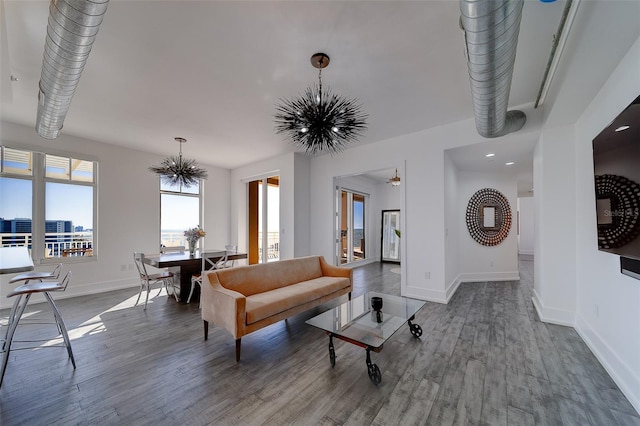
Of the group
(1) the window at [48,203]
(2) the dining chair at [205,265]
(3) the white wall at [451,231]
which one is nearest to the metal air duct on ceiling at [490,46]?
(3) the white wall at [451,231]

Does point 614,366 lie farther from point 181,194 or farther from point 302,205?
point 181,194

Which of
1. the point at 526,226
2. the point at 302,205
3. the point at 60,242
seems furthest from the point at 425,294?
the point at 526,226

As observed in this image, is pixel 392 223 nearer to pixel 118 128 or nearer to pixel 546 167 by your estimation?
pixel 546 167

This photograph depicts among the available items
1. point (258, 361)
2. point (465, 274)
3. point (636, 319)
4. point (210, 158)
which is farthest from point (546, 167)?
point (210, 158)

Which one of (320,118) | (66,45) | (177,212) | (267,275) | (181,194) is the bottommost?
(267,275)

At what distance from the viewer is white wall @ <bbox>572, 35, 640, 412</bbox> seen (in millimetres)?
1908

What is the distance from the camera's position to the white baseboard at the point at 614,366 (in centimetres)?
184

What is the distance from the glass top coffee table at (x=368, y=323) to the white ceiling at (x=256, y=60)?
2500mm

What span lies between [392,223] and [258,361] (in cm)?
713

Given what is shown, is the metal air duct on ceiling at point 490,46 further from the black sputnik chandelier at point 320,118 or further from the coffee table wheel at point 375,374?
the coffee table wheel at point 375,374

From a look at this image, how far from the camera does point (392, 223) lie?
8750mm

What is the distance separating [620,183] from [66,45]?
→ 4.15 m

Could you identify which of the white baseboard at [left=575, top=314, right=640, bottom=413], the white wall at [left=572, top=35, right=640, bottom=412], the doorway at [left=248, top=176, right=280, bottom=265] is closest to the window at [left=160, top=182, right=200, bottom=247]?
the doorway at [left=248, top=176, right=280, bottom=265]

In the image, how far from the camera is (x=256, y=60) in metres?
2.56
